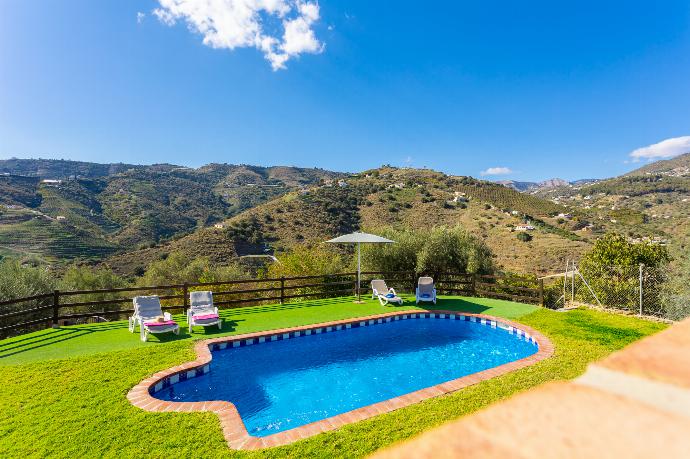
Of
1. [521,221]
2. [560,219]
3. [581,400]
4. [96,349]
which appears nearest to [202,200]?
[521,221]

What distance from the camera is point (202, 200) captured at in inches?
2867

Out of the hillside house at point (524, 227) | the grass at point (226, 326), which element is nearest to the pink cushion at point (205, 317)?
the grass at point (226, 326)

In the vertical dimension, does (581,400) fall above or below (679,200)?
below

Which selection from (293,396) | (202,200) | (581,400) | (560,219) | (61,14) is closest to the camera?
(581,400)

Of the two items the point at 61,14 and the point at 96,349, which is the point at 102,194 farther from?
the point at 96,349

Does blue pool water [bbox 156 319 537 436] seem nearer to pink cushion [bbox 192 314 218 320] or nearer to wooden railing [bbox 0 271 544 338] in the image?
pink cushion [bbox 192 314 218 320]

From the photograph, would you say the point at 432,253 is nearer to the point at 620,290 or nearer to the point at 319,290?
the point at 319,290

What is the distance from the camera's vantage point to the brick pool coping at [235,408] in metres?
4.42

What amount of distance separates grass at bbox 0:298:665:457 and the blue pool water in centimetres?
91

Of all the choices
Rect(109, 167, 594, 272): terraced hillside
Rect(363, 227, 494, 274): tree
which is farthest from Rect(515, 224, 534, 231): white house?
Rect(363, 227, 494, 274): tree

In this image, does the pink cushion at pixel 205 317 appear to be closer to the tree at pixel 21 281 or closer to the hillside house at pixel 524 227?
the tree at pixel 21 281

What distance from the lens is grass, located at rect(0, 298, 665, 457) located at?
4.16 m

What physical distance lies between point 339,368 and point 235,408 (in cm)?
311

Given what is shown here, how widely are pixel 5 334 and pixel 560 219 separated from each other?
57.5 m
